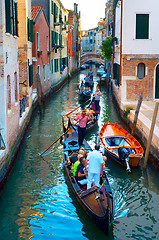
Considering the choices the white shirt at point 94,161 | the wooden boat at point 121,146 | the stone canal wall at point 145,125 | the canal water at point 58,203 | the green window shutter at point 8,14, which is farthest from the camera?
the stone canal wall at point 145,125

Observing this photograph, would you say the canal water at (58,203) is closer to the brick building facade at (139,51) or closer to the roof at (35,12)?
the brick building facade at (139,51)

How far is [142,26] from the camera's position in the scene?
50.3 ft

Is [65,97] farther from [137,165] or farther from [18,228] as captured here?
[18,228]

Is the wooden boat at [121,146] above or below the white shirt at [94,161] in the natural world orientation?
below

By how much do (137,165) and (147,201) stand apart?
1.96m

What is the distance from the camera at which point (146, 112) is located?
43.0ft

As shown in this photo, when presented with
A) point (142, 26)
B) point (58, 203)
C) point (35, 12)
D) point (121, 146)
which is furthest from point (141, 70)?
point (58, 203)

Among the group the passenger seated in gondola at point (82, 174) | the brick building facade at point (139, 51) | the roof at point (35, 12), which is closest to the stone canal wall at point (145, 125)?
the brick building facade at point (139, 51)

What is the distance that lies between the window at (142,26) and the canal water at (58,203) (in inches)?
269

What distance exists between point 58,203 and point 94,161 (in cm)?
130

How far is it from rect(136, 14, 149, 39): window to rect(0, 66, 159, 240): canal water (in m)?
6.83

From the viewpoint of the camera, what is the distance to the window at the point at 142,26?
15.2 meters

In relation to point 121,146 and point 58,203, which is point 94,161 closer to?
point 58,203

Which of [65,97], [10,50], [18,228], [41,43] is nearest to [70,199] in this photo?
[18,228]
